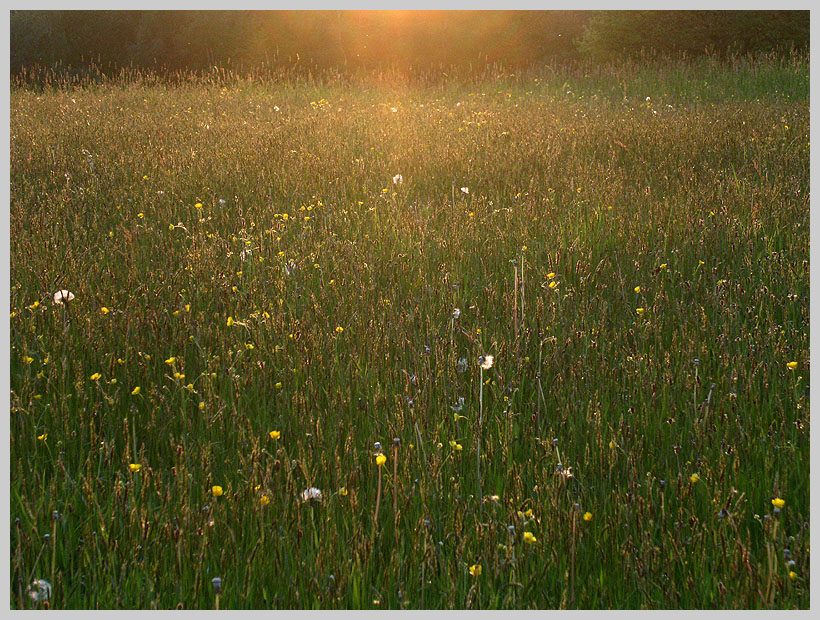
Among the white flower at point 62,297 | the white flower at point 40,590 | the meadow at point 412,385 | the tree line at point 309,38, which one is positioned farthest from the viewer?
the tree line at point 309,38

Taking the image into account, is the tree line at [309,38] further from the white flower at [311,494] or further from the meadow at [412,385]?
the white flower at [311,494]

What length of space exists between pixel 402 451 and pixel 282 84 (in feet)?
39.0

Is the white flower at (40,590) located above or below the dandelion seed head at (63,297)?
below

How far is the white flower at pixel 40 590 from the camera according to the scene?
1450mm

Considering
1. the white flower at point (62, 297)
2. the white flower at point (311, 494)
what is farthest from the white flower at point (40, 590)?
the white flower at point (62, 297)

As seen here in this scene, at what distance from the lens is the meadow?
1.57 m

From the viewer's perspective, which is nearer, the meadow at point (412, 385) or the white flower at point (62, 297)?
the meadow at point (412, 385)

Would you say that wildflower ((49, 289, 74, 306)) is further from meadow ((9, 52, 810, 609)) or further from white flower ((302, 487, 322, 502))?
white flower ((302, 487, 322, 502))

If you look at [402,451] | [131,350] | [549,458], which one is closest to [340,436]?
[402,451]

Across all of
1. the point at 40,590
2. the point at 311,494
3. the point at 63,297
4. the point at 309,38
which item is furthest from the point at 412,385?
the point at 309,38

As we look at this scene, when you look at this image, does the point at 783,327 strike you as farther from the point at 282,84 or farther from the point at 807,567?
the point at 282,84

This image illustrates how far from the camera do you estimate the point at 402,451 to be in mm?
1969

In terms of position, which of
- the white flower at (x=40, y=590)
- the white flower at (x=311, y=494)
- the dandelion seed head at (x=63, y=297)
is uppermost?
the dandelion seed head at (x=63, y=297)

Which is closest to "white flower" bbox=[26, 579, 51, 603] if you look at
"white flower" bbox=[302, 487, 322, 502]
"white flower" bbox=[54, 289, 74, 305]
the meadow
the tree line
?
the meadow
